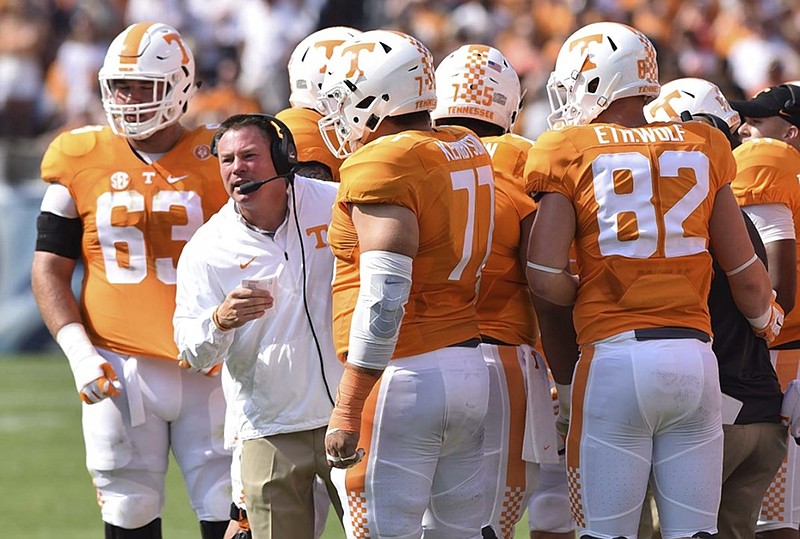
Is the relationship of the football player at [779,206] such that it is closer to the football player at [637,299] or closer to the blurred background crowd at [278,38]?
the football player at [637,299]

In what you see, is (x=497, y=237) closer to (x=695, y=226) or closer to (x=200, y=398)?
(x=695, y=226)

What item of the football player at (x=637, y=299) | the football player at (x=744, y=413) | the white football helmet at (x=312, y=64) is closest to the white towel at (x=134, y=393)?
the white football helmet at (x=312, y=64)

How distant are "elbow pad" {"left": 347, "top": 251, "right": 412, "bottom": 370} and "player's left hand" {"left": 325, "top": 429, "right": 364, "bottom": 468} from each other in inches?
7.8

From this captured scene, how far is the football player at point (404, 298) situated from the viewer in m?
3.89

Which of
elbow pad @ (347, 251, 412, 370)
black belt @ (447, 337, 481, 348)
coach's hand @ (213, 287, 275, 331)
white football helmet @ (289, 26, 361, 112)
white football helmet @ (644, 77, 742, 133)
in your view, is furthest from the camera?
white football helmet @ (289, 26, 361, 112)

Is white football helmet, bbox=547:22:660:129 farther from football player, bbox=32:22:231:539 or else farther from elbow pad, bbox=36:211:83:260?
elbow pad, bbox=36:211:83:260

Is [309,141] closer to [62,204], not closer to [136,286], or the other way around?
[136,286]

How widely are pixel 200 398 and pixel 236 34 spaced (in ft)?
32.1

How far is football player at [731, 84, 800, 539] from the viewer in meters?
4.85

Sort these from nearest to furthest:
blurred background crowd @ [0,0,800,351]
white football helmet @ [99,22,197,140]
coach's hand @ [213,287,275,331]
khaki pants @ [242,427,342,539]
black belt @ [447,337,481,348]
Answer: black belt @ [447,337,481,348] < coach's hand @ [213,287,275,331] < khaki pants @ [242,427,342,539] < white football helmet @ [99,22,197,140] < blurred background crowd @ [0,0,800,351]

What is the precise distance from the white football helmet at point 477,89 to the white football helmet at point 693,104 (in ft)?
1.79

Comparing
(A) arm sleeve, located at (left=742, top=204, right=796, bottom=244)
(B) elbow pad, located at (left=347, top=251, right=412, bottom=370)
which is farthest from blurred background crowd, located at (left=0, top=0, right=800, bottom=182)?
(B) elbow pad, located at (left=347, top=251, right=412, bottom=370)

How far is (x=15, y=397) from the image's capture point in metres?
11.2

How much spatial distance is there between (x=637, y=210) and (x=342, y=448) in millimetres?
1133
